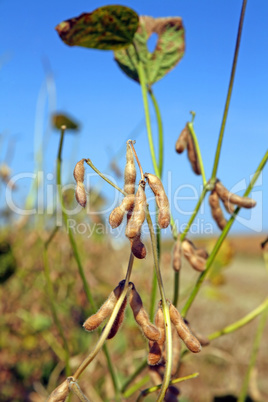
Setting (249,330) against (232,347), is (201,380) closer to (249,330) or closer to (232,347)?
(232,347)

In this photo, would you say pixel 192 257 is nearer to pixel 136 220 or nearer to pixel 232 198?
pixel 232 198

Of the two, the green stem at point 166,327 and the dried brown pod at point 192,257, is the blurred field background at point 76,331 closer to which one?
the dried brown pod at point 192,257

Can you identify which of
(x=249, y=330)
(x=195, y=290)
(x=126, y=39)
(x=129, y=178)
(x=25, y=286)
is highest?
(x=126, y=39)

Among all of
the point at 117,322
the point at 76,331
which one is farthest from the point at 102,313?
the point at 76,331

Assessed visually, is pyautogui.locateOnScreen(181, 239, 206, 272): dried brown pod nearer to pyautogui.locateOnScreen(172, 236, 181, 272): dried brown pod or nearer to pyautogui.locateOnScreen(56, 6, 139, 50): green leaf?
pyautogui.locateOnScreen(172, 236, 181, 272): dried brown pod

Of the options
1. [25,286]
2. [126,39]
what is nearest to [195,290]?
[126,39]

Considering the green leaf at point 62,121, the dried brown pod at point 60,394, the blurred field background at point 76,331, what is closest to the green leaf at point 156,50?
the dried brown pod at point 60,394

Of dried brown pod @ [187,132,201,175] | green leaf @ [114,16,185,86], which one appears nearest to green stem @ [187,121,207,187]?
dried brown pod @ [187,132,201,175]
